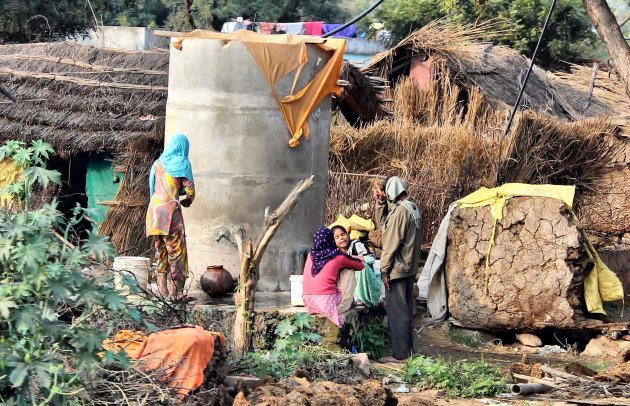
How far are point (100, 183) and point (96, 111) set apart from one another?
3.32 feet

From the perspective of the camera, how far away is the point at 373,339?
10.9 m

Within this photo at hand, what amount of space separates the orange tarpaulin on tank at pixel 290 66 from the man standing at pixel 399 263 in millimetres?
1386

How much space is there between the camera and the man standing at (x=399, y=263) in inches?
416

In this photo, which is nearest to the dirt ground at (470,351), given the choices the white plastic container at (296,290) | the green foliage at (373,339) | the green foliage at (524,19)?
the green foliage at (373,339)

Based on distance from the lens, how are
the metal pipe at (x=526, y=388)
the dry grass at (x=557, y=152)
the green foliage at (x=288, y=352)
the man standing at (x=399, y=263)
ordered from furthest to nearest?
the dry grass at (x=557, y=152) < the man standing at (x=399, y=263) < the metal pipe at (x=526, y=388) < the green foliage at (x=288, y=352)

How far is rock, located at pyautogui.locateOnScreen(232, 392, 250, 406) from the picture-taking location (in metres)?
6.83

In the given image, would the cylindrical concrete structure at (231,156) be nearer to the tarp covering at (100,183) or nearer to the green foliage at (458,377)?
the green foliage at (458,377)

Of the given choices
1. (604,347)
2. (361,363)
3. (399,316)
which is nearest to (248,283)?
(361,363)

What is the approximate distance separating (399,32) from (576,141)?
496 inches

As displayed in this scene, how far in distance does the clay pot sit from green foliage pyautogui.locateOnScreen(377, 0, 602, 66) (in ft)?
50.1

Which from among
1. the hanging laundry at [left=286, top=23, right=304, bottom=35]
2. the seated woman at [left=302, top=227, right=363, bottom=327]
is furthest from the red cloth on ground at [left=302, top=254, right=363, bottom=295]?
the hanging laundry at [left=286, top=23, right=304, bottom=35]

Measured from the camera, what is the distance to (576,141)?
15289 mm

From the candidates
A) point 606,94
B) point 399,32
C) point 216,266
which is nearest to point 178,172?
point 216,266

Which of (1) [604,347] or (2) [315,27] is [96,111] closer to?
(1) [604,347]
